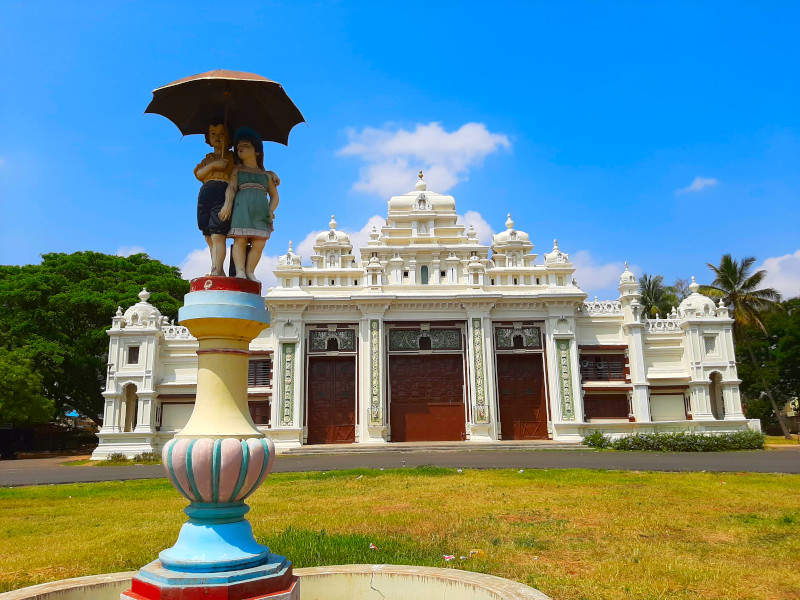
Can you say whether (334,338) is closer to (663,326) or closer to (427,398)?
(427,398)

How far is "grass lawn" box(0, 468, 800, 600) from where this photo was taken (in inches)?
247

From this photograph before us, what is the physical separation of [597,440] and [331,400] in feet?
40.3

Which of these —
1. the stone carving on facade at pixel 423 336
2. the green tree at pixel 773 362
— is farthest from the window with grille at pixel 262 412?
the green tree at pixel 773 362

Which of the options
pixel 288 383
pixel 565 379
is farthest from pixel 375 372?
pixel 565 379

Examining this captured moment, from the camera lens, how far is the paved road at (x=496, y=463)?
1748 centimetres

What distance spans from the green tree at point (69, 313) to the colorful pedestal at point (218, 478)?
29.7 m

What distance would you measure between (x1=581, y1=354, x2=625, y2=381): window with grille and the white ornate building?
0.05 metres

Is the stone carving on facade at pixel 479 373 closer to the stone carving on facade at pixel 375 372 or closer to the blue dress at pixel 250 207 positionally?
the stone carving on facade at pixel 375 372

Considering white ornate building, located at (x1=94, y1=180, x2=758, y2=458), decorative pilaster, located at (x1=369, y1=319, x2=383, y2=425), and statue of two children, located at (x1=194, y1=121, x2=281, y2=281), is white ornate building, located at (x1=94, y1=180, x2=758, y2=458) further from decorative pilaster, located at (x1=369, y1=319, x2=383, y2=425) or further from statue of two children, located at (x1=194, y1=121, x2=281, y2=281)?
statue of two children, located at (x1=194, y1=121, x2=281, y2=281)

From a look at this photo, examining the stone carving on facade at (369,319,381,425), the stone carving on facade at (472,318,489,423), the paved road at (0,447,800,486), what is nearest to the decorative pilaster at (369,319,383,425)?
the stone carving on facade at (369,319,381,425)

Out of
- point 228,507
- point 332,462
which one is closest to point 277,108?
point 228,507

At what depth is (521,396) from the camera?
97.8 ft

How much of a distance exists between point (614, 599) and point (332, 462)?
16.7m

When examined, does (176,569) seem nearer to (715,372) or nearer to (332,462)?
(332,462)
